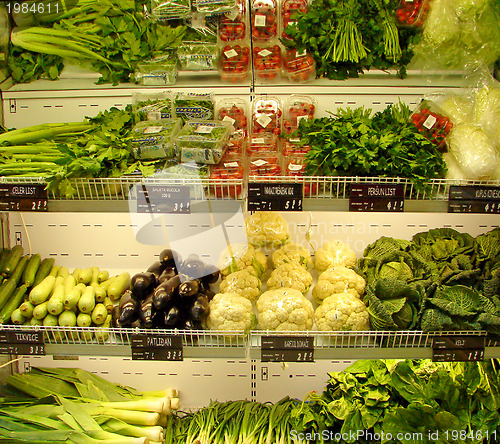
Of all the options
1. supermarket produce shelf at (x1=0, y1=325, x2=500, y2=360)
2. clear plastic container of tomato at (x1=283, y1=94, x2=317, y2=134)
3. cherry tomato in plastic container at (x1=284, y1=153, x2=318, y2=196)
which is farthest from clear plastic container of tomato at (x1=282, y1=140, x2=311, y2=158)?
supermarket produce shelf at (x1=0, y1=325, x2=500, y2=360)

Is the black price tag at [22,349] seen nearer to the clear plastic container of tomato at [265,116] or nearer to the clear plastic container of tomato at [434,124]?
the clear plastic container of tomato at [265,116]

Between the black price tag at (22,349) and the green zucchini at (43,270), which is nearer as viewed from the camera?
the black price tag at (22,349)

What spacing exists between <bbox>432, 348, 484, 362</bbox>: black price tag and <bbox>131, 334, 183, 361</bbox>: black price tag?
87cm

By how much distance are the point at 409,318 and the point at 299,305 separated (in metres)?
0.38

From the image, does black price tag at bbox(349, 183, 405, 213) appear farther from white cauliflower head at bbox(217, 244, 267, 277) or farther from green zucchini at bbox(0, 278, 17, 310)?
green zucchini at bbox(0, 278, 17, 310)

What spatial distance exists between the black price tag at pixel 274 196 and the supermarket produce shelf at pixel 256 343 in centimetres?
43

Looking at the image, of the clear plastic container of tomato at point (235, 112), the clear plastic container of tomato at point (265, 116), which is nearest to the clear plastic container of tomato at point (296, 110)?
the clear plastic container of tomato at point (265, 116)

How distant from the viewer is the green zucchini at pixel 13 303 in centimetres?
167

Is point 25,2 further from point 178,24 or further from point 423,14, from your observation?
point 423,14

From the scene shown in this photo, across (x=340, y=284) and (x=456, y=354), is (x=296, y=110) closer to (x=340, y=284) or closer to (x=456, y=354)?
(x=340, y=284)

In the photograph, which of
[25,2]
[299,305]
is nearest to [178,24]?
[25,2]

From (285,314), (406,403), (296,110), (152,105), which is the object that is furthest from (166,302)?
(406,403)

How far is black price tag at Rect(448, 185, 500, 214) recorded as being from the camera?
4.73ft

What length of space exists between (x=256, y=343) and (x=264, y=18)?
1314 millimetres
